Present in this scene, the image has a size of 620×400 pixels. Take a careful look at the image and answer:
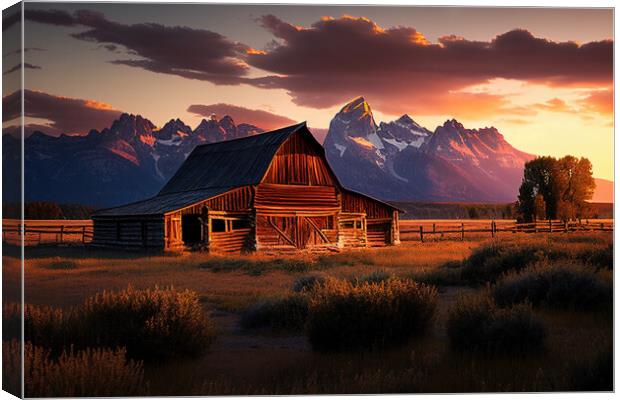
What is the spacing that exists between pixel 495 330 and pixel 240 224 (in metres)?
21.6

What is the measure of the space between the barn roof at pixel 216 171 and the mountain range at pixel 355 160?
24.3 feet

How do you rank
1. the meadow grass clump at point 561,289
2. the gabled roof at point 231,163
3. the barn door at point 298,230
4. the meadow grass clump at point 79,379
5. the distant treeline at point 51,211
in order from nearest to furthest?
the meadow grass clump at point 79,379 → the meadow grass clump at point 561,289 → the gabled roof at point 231,163 → the barn door at point 298,230 → the distant treeline at point 51,211

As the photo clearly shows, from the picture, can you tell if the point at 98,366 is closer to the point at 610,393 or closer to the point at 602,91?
the point at 610,393

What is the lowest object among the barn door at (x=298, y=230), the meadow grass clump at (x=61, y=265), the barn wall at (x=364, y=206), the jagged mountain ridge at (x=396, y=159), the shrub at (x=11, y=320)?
the meadow grass clump at (x=61, y=265)

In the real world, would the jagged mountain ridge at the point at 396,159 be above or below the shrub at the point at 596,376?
above

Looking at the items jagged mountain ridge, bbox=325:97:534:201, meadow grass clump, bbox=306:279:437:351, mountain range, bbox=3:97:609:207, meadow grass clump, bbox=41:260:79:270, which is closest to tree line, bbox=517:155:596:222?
mountain range, bbox=3:97:609:207

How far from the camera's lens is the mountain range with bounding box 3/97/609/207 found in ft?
191

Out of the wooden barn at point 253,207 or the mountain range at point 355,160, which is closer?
the wooden barn at point 253,207

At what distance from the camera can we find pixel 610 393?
24.9ft

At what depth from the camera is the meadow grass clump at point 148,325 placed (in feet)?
26.3

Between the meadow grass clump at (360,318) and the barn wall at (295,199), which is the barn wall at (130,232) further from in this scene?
the meadow grass clump at (360,318)

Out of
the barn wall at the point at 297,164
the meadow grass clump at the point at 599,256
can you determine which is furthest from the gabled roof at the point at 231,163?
the meadow grass clump at the point at 599,256

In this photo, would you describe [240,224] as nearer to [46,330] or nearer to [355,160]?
[46,330]

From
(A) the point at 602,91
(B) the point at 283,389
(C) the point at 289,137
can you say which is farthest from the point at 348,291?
(C) the point at 289,137
